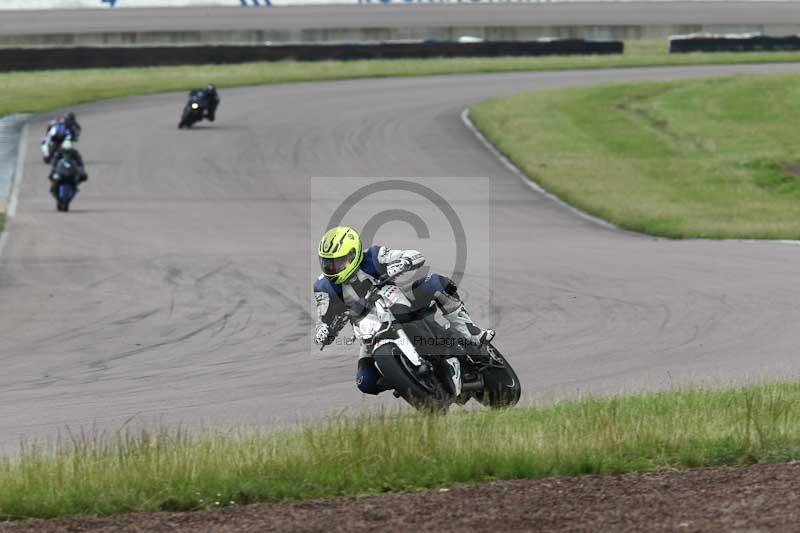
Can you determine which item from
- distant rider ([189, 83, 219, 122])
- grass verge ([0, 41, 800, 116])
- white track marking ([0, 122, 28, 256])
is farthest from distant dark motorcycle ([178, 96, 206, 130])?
grass verge ([0, 41, 800, 116])

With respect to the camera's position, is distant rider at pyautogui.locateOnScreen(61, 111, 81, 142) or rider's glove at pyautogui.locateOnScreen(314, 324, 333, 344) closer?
rider's glove at pyautogui.locateOnScreen(314, 324, 333, 344)

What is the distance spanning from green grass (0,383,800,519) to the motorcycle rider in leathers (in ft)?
2.64

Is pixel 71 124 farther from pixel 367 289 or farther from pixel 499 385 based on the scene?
pixel 367 289

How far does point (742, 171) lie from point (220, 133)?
14.9 metres

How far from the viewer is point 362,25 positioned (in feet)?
188

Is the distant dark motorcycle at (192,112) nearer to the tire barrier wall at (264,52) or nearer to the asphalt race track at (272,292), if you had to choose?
the asphalt race track at (272,292)

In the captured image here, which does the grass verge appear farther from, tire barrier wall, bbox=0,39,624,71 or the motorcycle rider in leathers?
the motorcycle rider in leathers

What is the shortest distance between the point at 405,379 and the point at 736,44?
4986 centimetres

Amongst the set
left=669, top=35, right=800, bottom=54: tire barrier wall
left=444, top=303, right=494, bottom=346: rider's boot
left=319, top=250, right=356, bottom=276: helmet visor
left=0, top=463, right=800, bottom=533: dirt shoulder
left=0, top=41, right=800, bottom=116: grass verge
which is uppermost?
left=669, top=35, right=800, bottom=54: tire barrier wall

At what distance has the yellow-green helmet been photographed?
9141 mm

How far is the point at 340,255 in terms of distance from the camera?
9.12m

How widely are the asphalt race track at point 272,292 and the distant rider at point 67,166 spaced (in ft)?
2.19
